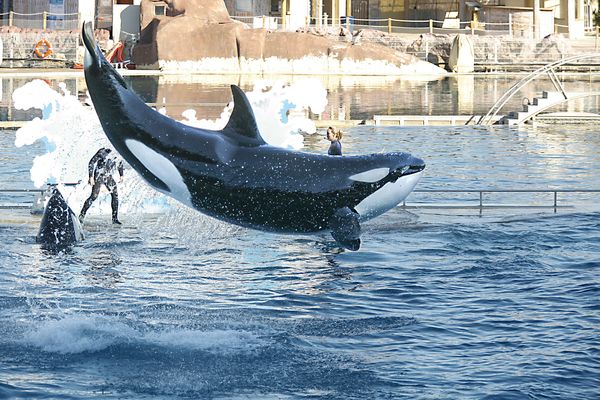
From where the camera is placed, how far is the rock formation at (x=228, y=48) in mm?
57969

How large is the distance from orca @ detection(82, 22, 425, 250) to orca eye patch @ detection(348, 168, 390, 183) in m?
0.01

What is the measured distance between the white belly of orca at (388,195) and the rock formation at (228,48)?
46.9 meters

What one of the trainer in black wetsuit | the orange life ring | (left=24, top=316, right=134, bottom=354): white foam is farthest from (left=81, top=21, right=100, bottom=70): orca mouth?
the orange life ring

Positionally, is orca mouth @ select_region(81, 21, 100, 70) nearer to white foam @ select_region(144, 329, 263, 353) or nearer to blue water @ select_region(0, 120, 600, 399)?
blue water @ select_region(0, 120, 600, 399)

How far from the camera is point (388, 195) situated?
38.3 ft

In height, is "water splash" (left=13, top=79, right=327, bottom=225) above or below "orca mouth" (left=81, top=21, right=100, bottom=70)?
below

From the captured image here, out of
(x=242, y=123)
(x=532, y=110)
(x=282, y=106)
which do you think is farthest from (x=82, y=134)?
(x=532, y=110)

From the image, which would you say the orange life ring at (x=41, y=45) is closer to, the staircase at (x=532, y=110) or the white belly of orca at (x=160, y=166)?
the staircase at (x=532, y=110)

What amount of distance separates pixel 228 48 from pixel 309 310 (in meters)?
48.3

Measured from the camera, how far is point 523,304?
12.0 m

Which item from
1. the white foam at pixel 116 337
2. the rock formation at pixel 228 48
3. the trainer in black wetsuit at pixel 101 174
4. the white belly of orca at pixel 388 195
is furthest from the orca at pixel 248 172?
the rock formation at pixel 228 48

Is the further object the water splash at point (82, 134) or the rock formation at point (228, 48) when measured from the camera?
the rock formation at point (228, 48)

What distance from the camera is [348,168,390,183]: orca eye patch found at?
37.8 feet

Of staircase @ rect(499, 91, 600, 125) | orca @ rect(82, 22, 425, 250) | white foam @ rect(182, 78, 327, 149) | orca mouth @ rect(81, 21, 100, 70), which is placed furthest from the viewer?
staircase @ rect(499, 91, 600, 125)
